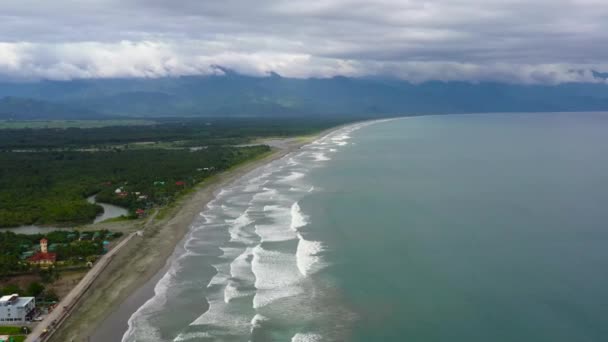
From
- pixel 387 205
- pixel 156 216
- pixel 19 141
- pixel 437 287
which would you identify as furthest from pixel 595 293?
pixel 19 141

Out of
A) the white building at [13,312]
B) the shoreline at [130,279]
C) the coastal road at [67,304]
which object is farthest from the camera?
the shoreline at [130,279]

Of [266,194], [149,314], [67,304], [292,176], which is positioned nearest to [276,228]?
[266,194]

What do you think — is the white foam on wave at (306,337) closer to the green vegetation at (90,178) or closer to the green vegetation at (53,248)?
the green vegetation at (53,248)

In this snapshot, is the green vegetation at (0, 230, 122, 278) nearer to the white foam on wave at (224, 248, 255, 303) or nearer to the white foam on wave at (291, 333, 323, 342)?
the white foam on wave at (224, 248, 255, 303)

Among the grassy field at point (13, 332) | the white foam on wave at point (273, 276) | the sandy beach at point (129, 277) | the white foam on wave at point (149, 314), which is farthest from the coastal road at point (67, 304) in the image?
the white foam on wave at point (273, 276)

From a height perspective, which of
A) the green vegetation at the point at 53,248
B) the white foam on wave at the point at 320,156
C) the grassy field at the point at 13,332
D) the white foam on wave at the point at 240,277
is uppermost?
the green vegetation at the point at 53,248

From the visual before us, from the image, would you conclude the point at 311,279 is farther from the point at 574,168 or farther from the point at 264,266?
the point at 574,168
